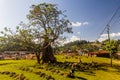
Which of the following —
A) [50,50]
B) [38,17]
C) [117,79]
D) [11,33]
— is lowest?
[117,79]

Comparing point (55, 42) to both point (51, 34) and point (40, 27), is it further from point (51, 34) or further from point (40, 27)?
point (40, 27)

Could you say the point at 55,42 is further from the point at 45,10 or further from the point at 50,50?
the point at 45,10

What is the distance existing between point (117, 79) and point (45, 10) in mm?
31780

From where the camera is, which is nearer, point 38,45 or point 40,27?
point 38,45

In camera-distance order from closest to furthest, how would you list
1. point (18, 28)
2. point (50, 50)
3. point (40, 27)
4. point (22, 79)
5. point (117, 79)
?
point (22, 79), point (117, 79), point (18, 28), point (50, 50), point (40, 27)

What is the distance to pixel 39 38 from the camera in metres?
59.5

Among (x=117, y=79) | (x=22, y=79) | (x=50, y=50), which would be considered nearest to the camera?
(x=22, y=79)

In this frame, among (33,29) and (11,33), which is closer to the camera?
(11,33)

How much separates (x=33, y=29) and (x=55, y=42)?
7393 mm

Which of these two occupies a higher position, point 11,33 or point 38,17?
point 38,17

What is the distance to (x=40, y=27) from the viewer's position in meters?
61.3

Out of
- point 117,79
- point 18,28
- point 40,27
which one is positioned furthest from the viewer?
point 40,27

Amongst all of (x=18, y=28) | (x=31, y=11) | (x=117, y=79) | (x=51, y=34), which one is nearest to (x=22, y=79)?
(x=117, y=79)

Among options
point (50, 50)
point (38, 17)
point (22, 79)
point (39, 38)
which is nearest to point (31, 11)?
point (38, 17)
